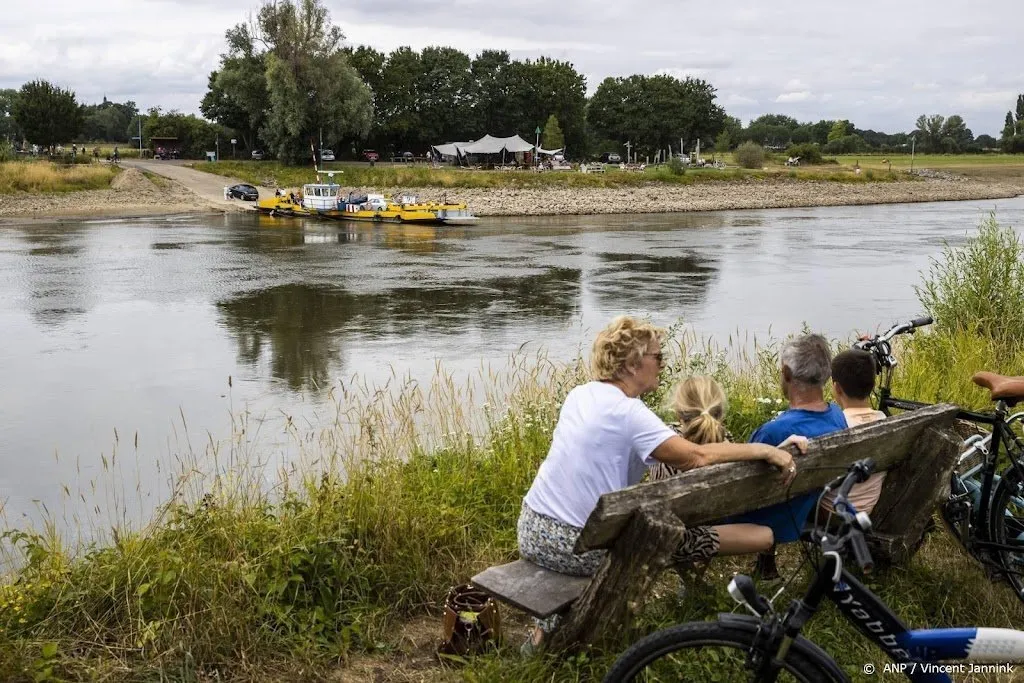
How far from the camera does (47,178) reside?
5512 cm

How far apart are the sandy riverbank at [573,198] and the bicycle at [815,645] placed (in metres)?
50.5

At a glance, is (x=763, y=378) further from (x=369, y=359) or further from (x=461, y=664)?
(x=369, y=359)

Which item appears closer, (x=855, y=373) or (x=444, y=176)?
(x=855, y=373)

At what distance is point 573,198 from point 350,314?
40618 mm

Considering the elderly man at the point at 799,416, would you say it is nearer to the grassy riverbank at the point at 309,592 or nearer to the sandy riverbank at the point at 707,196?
the grassy riverbank at the point at 309,592

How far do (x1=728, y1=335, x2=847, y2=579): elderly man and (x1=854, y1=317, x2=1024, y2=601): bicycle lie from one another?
687 mm

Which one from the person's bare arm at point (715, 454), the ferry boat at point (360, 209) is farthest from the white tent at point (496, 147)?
the person's bare arm at point (715, 454)

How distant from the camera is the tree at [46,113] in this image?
71.2m

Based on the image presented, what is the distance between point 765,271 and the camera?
27.1 meters

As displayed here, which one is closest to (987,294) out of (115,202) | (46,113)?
(115,202)

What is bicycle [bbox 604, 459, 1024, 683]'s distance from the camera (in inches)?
104

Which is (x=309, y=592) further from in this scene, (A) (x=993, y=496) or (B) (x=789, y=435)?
(A) (x=993, y=496)

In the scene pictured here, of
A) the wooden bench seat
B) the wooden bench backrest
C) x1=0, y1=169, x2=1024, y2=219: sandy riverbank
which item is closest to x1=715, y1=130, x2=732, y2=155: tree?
x1=0, y1=169, x2=1024, y2=219: sandy riverbank

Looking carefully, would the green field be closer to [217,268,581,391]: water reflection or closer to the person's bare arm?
[217,268,581,391]: water reflection
